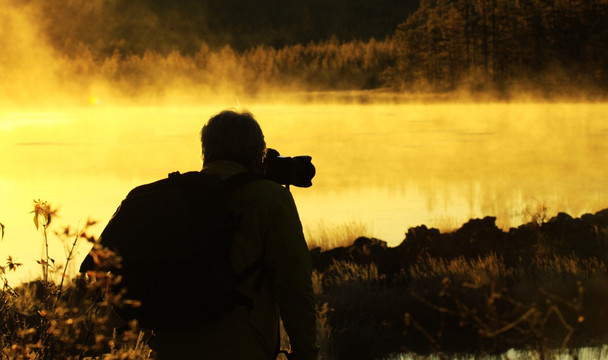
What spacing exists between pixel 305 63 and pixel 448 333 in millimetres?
71826

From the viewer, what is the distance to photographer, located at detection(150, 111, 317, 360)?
295cm

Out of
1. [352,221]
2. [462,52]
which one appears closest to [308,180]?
[352,221]

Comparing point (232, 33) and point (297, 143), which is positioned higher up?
point (232, 33)

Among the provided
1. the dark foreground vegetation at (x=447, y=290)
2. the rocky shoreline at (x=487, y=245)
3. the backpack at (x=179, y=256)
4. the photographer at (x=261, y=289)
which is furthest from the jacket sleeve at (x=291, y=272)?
the rocky shoreline at (x=487, y=245)

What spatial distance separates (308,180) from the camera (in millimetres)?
3436

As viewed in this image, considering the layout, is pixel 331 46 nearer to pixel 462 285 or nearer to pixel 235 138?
pixel 462 285

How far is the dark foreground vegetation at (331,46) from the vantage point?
59.1m

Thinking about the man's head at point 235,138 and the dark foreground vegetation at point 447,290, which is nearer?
the man's head at point 235,138

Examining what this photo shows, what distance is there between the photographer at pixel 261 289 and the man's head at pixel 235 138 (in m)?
0.06

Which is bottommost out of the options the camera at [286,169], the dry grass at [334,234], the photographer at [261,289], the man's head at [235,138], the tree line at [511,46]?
the dry grass at [334,234]

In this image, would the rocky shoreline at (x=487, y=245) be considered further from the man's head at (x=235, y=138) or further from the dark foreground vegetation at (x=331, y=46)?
the dark foreground vegetation at (x=331, y=46)

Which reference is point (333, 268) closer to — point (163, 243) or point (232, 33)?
point (163, 243)

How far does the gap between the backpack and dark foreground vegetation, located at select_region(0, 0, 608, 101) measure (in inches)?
2226

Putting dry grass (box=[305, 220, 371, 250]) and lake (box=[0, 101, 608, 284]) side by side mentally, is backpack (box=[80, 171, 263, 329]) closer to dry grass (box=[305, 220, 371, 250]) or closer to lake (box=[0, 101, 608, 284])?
lake (box=[0, 101, 608, 284])
